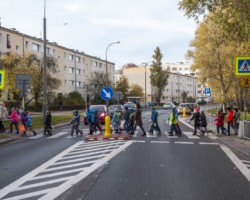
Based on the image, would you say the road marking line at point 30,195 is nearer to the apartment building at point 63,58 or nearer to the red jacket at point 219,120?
the red jacket at point 219,120

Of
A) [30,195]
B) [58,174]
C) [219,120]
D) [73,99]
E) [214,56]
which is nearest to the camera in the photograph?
[30,195]

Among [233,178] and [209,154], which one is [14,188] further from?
[209,154]

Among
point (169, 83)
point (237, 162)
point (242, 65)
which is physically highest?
point (169, 83)

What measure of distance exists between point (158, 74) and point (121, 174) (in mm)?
95749

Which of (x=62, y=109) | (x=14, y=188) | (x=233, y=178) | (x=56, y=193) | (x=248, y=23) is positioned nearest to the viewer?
(x=56, y=193)

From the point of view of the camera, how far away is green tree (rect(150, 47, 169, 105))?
104469mm

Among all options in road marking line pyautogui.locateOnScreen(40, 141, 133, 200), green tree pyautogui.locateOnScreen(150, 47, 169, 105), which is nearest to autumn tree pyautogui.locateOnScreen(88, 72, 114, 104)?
green tree pyautogui.locateOnScreen(150, 47, 169, 105)

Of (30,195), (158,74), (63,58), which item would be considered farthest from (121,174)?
(158,74)

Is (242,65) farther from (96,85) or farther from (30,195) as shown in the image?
(96,85)

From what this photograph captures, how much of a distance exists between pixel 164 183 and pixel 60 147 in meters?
8.01

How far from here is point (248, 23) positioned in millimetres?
15148

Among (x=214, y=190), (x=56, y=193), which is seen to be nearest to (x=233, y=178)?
(x=214, y=190)

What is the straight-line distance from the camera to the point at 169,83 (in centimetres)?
13200

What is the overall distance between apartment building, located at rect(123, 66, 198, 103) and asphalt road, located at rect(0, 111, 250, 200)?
334 ft
